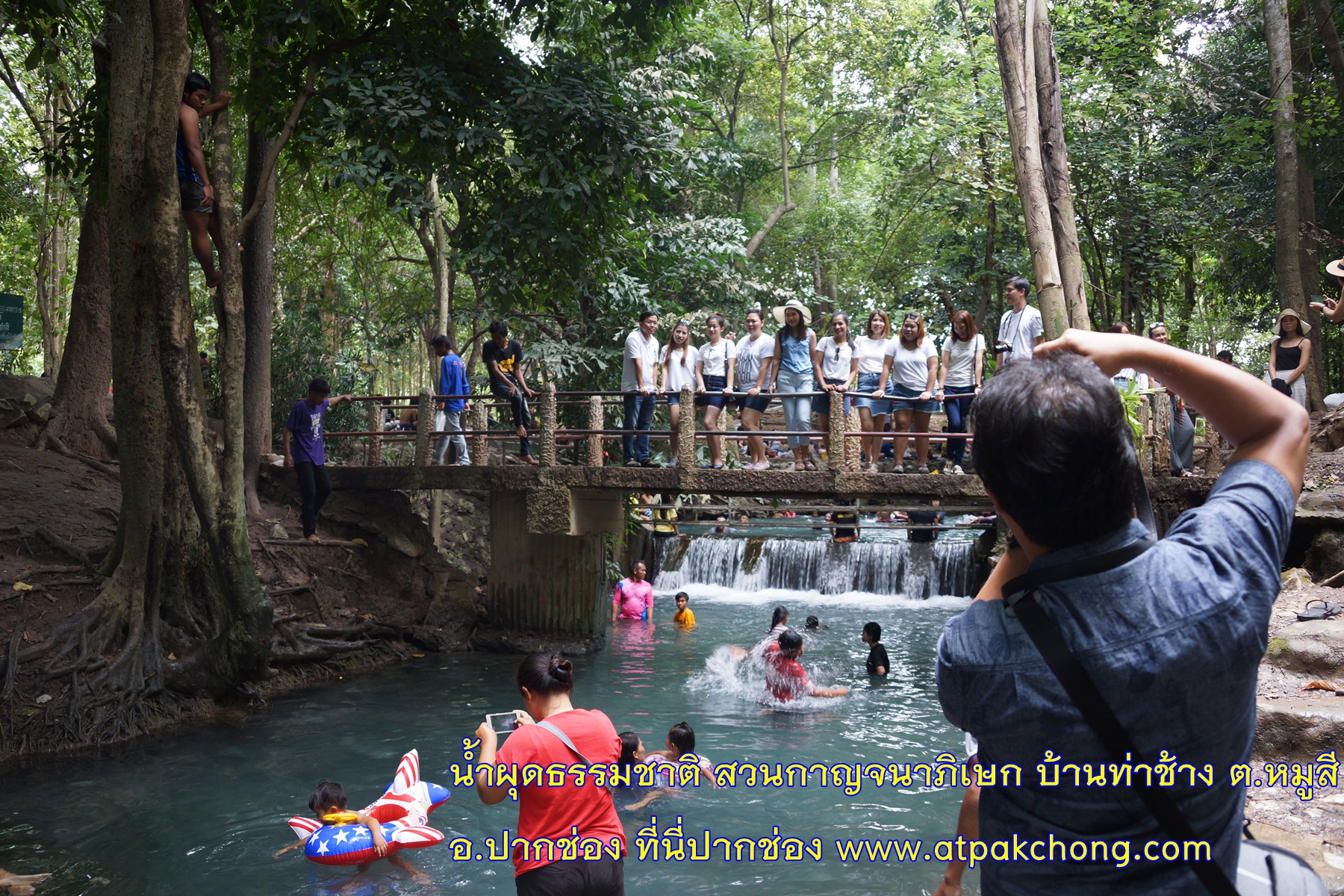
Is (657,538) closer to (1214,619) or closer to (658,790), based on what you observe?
(658,790)

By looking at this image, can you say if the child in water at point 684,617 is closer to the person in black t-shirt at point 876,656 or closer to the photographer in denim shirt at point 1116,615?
the person in black t-shirt at point 876,656

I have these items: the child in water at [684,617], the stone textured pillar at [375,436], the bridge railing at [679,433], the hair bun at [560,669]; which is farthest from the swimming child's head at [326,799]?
the child in water at [684,617]

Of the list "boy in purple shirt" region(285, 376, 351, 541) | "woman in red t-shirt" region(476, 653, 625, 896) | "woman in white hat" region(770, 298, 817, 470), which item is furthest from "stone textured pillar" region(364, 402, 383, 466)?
"woman in red t-shirt" region(476, 653, 625, 896)

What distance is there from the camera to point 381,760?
32.5ft

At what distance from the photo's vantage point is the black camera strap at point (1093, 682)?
1421 millimetres

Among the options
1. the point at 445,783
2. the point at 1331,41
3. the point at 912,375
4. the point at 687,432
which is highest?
the point at 1331,41

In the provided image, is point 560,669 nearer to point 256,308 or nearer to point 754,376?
point 754,376

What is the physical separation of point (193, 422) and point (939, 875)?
296 inches

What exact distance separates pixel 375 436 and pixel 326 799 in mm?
8595

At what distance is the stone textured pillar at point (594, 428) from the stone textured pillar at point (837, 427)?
10.1ft

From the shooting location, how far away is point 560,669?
4.11 metres

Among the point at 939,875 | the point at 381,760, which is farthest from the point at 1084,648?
the point at 381,760

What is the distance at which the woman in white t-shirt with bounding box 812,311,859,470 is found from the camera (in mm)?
11969

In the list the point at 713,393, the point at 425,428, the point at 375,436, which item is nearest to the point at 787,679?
the point at 713,393
